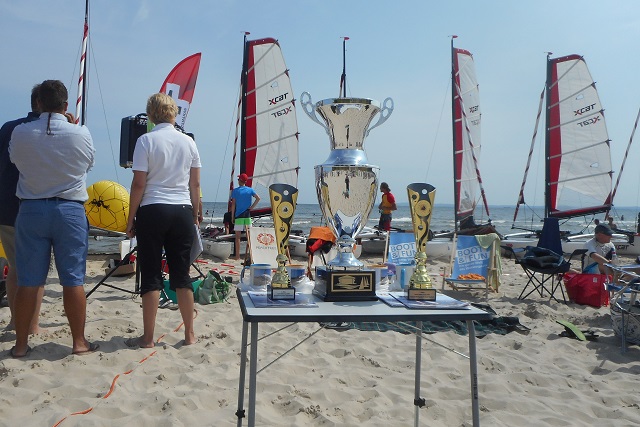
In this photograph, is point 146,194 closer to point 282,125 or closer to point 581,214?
point 282,125

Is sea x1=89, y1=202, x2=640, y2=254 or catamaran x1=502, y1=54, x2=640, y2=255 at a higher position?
catamaran x1=502, y1=54, x2=640, y2=255

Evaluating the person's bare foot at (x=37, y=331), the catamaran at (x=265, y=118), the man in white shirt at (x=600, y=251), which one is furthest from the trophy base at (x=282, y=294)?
the catamaran at (x=265, y=118)

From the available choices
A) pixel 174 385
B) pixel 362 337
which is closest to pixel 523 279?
pixel 362 337

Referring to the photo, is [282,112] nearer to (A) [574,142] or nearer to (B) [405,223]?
(A) [574,142]

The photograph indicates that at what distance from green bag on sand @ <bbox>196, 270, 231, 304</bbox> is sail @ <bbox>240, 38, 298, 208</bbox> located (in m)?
7.65

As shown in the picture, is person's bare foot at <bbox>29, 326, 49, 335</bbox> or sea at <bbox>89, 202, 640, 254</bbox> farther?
sea at <bbox>89, 202, 640, 254</bbox>

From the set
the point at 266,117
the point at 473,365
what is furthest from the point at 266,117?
the point at 473,365

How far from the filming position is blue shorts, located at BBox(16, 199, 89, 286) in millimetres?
2781

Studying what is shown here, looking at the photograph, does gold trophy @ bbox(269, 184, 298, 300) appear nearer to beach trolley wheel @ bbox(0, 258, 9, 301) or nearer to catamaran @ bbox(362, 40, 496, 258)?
beach trolley wheel @ bbox(0, 258, 9, 301)

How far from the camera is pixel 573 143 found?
1425 centimetres

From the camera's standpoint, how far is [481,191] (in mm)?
15664

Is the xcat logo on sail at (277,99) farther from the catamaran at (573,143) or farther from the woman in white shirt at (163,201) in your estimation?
the woman in white shirt at (163,201)

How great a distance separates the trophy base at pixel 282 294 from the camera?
1791 millimetres

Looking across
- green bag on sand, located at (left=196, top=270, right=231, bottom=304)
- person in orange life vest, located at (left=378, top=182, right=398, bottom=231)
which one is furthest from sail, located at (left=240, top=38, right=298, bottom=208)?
green bag on sand, located at (left=196, top=270, right=231, bottom=304)
